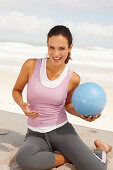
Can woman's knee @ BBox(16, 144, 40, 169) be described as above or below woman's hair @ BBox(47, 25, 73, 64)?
below

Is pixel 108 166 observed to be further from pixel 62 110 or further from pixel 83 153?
pixel 62 110

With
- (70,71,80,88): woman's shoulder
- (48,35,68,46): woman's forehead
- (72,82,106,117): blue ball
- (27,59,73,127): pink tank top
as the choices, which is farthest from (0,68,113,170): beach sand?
(48,35,68,46): woman's forehead

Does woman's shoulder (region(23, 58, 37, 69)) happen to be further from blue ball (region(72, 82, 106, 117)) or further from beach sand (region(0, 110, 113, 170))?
beach sand (region(0, 110, 113, 170))

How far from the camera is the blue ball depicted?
7.78 ft

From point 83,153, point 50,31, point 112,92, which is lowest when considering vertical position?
point 112,92

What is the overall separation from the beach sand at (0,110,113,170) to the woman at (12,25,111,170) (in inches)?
6.5

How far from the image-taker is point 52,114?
102 inches

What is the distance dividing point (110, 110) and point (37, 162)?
2799mm

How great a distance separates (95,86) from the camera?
8.04 feet

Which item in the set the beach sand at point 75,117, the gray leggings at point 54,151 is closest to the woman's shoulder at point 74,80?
the gray leggings at point 54,151

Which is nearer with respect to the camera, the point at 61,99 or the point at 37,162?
the point at 37,162

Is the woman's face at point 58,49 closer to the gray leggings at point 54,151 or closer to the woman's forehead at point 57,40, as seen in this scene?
the woman's forehead at point 57,40

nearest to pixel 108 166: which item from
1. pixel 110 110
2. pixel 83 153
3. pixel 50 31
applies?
pixel 83 153

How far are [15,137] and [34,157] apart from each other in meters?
0.92
